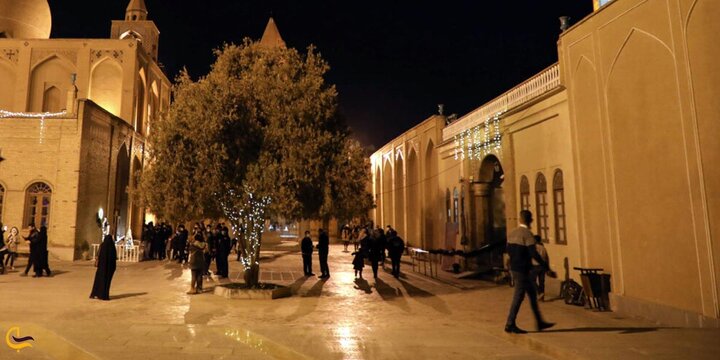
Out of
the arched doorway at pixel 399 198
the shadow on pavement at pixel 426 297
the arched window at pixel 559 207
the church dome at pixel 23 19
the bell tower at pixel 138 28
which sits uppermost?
the bell tower at pixel 138 28

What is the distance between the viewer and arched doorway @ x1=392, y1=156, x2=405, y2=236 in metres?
26.8

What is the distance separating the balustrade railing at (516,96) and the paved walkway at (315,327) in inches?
205

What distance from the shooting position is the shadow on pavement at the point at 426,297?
9.27 meters

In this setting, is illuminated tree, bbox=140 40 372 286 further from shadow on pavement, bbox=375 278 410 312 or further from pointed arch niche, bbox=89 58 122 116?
pointed arch niche, bbox=89 58 122 116

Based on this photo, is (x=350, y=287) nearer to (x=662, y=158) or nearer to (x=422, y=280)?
(x=422, y=280)

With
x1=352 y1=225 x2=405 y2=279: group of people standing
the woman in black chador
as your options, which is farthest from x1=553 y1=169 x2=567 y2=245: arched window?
the woman in black chador

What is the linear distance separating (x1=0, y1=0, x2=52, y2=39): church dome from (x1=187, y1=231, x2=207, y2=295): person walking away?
86.5 feet

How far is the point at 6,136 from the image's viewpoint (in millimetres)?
18062

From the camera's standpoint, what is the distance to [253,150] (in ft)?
33.4

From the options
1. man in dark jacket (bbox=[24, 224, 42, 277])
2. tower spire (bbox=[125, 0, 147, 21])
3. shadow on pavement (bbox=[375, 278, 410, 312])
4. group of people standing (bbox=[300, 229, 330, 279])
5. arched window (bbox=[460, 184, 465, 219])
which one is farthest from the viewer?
tower spire (bbox=[125, 0, 147, 21])

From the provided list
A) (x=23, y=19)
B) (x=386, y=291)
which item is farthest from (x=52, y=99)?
(x=386, y=291)

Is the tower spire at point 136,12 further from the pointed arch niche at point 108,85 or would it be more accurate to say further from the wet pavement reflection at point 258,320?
the wet pavement reflection at point 258,320

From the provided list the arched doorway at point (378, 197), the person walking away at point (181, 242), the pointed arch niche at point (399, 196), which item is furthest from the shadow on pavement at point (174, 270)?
the arched doorway at point (378, 197)

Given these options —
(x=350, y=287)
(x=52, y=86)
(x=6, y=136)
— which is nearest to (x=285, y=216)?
(x=350, y=287)
